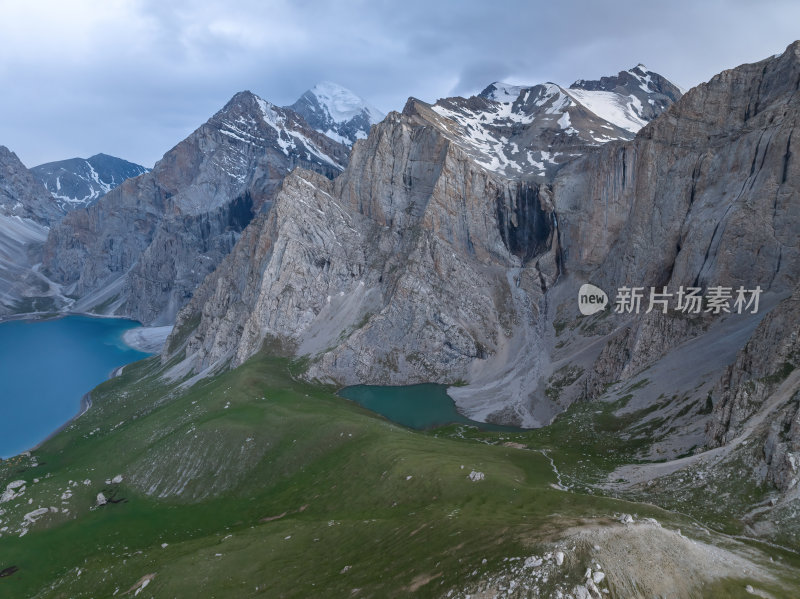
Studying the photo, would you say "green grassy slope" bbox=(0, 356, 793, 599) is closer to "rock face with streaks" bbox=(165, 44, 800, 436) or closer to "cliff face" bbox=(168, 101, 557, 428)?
"rock face with streaks" bbox=(165, 44, 800, 436)

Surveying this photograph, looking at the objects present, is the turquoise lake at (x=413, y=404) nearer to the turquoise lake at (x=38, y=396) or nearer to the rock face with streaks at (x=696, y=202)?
the rock face with streaks at (x=696, y=202)

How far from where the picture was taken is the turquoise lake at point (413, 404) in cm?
11106

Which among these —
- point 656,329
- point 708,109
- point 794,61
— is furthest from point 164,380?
point 794,61

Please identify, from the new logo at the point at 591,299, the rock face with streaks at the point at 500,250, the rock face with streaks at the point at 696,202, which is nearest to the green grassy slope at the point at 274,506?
the rock face with streaks at the point at 500,250

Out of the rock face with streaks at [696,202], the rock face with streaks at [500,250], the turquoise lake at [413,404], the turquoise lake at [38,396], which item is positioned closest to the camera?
the rock face with streaks at [696,202]

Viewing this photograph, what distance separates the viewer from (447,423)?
110 metres

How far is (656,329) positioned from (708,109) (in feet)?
219

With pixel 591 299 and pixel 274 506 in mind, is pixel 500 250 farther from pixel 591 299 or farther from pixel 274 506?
pixel 274 506

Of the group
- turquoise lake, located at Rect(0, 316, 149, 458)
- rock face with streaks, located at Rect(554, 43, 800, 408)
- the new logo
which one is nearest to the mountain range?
rock face with streaks, located at Rect(554, 43, 800, 408)

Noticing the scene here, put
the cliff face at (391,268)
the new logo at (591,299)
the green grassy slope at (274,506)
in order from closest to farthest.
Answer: the green grassy slope at (274,506), the new logo at (591,299), the cliff face at (391,268)

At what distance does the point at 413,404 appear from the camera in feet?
409

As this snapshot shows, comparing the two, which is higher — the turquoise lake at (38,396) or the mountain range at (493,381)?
the mountain range at (493,381)

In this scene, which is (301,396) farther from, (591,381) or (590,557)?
(590,557)

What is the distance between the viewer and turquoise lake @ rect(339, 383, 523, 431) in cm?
11106
